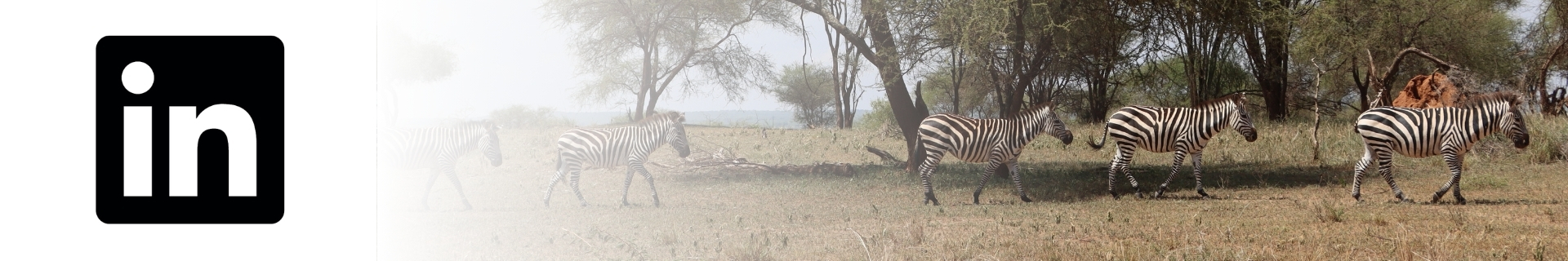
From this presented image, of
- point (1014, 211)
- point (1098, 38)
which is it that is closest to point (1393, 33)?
point (1098, 38)

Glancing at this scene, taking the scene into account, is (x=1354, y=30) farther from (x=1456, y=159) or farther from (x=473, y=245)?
(x=473, y=245)

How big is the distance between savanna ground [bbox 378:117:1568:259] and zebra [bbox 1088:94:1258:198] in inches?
13.7

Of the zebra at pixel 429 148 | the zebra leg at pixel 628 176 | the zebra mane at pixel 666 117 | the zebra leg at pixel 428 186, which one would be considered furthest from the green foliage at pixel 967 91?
the zebra leg at pixel 428 186

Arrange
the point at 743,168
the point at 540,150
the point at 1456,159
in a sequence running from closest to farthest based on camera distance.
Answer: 1. the point at 1456,159
2. the point at 540,150
3. the point at 743,168

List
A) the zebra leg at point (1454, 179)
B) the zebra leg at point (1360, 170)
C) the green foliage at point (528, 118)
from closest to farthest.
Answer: the zebra leg at point (1454, 179), the zebra leg at point (1360, 170), the green foliage at point (528, 118)

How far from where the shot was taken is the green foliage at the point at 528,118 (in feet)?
31.6

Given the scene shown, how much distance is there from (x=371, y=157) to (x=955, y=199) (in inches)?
216

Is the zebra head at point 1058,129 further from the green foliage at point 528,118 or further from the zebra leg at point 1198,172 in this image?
the green foliage at point 528,118

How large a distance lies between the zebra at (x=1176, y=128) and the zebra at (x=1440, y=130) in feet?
3.13

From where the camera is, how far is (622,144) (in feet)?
28.8

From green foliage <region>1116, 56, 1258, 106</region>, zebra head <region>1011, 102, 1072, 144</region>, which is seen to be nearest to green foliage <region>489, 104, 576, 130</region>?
zebra head <region>1011, 102, 1072, 144</region>

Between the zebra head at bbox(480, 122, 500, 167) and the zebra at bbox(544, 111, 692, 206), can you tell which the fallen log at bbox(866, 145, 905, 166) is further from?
the zebra head at bbox(480, 122, 500, 167)

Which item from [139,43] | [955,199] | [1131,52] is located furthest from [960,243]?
[1131,52]

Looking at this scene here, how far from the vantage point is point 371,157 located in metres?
5.70
